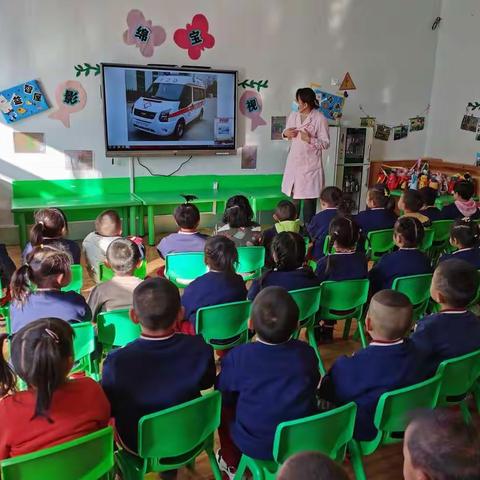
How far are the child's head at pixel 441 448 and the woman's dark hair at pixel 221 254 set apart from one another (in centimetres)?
165

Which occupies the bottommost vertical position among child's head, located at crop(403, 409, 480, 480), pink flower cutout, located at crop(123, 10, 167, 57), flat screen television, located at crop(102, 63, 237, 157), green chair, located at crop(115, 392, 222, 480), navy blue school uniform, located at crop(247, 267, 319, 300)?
green chair, located at crop(115, 392, 222, 480)

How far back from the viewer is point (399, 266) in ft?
9.59

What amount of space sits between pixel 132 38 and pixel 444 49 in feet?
13.9

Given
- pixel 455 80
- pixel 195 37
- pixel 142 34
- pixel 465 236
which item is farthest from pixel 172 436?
pixel 455 80

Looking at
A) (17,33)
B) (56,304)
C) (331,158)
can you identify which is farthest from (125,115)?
(56,304)

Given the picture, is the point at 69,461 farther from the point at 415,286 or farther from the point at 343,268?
the point at 415,286

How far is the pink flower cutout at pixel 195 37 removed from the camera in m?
5.32

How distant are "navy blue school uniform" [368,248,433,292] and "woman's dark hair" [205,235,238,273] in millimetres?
948

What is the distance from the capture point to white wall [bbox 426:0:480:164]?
249 inches

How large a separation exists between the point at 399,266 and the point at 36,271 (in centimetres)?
199

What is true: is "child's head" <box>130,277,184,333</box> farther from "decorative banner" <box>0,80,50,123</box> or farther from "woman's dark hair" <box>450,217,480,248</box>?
"decorative banner" <box>0,80,50,123</box>

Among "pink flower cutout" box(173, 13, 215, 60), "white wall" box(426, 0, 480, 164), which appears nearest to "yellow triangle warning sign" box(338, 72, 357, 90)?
"white wall" box(426, 0, 480, 164)

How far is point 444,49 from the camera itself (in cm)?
671

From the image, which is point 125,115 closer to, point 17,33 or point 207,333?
point 17,33
